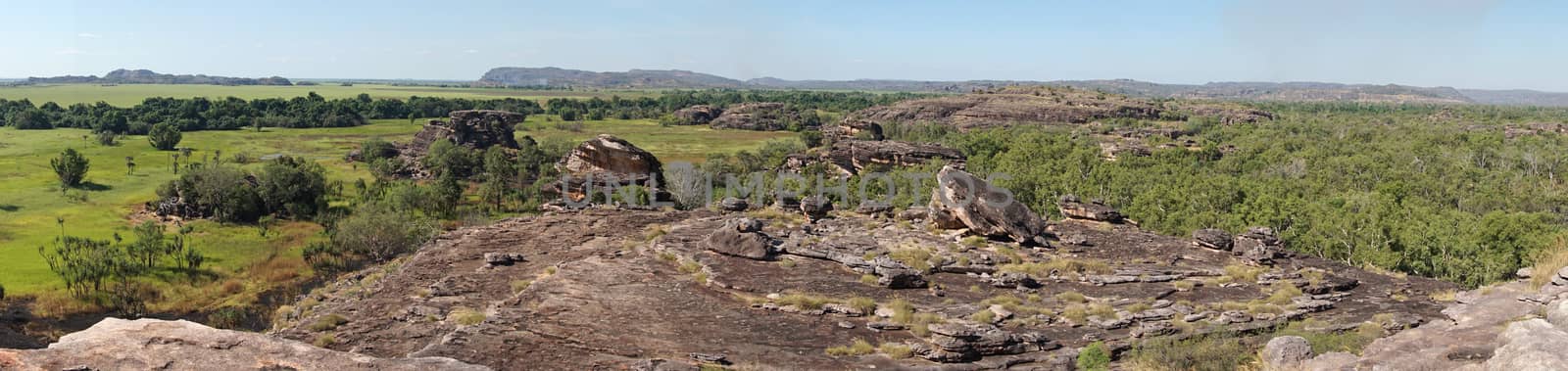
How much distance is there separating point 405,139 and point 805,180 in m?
95.2

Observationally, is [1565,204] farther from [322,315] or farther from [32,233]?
[32,233]

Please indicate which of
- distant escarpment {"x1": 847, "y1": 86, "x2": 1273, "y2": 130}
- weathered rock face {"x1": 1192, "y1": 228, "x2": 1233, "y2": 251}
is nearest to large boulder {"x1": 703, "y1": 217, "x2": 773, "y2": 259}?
weathered rock face {"x1": 1192, "y1": 228, "x2": 1233, "y2": 251}

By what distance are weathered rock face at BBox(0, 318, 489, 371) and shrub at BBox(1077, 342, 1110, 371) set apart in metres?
14.8

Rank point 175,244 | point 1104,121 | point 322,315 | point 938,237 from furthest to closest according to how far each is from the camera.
A: point 1104,121 < point 175,244 < point 938,237 < point 322,315

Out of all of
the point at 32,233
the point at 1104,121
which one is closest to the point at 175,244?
the point at 32,233

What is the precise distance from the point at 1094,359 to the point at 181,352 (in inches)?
765

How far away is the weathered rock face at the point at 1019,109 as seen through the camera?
536 feet

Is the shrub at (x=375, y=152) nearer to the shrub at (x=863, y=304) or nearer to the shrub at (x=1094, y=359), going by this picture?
the shrub at (x=863, y=304)

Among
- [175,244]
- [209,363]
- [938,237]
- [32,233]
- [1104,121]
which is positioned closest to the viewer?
[209,363]

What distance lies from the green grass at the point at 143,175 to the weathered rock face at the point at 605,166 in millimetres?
23115

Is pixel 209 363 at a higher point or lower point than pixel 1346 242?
higher

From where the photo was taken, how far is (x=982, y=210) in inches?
1409

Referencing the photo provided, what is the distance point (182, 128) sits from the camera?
5531 inches

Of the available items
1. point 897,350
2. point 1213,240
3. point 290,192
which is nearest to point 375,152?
point 290,192
